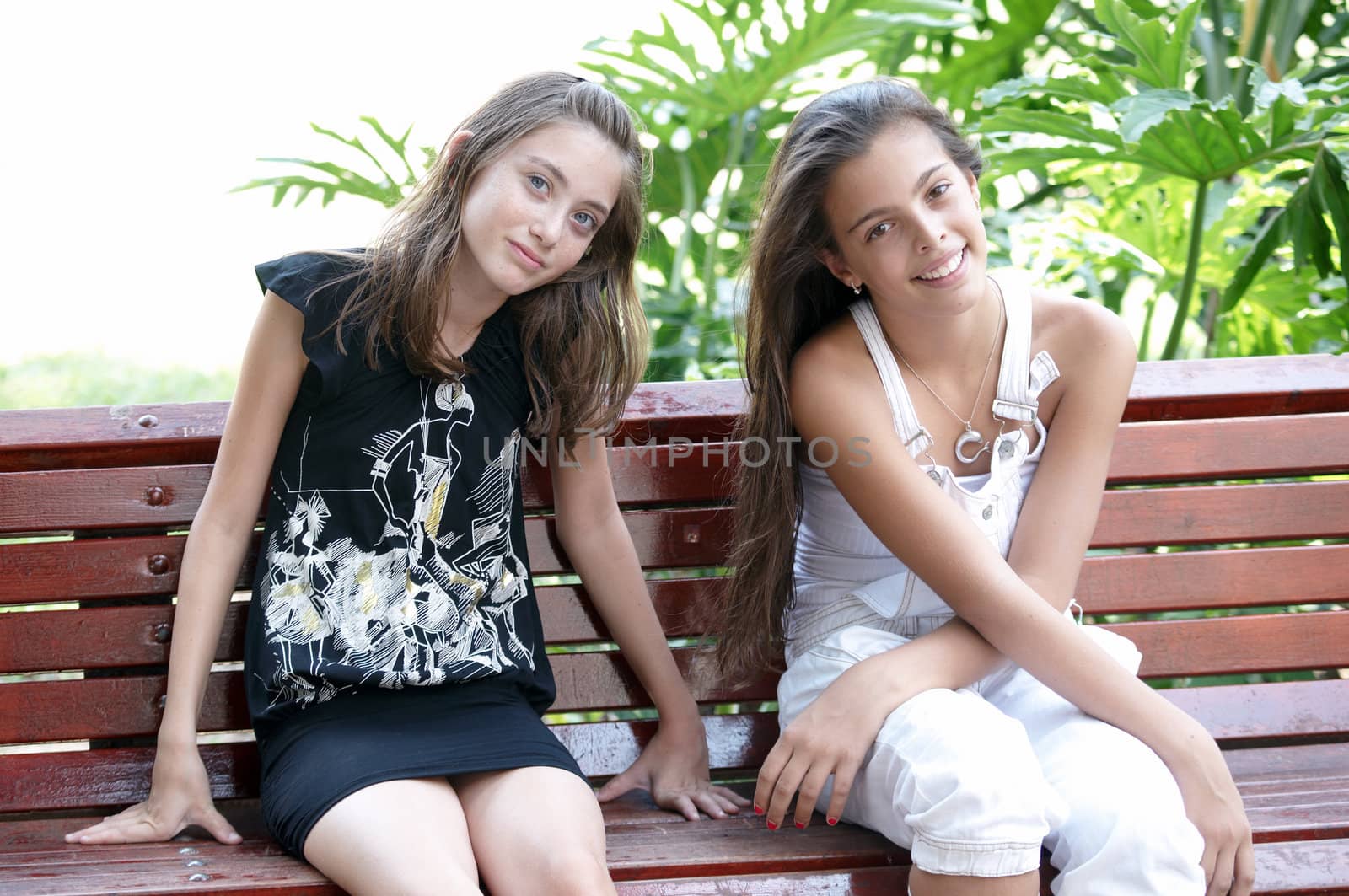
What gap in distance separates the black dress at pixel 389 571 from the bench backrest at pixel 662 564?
17 centimetres

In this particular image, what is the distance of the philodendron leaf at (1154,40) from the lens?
2.36 meters

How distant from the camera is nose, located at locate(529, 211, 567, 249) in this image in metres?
1.76

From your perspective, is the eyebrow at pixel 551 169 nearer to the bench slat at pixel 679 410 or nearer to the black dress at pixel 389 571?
the black dress at pixel 389 571

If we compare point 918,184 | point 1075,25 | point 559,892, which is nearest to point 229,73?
point 1075,25

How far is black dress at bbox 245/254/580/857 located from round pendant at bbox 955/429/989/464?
2.22ft

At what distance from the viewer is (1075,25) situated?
3859 millimetres

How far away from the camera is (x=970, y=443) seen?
188 centimetres

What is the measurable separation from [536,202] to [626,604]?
24.8 inches

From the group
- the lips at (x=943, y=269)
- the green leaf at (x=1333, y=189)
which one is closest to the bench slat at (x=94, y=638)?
the lips at (x=943, y=269)

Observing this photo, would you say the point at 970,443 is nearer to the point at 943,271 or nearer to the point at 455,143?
the point at 943,271

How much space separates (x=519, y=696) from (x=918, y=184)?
94 cm

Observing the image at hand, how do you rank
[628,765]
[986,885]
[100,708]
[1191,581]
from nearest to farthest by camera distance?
[986,885], [100,708], [628,765], [1191,581]

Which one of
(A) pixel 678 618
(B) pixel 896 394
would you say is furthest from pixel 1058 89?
(A) pixel 678 618

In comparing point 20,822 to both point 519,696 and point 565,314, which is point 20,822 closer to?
point 519,696
